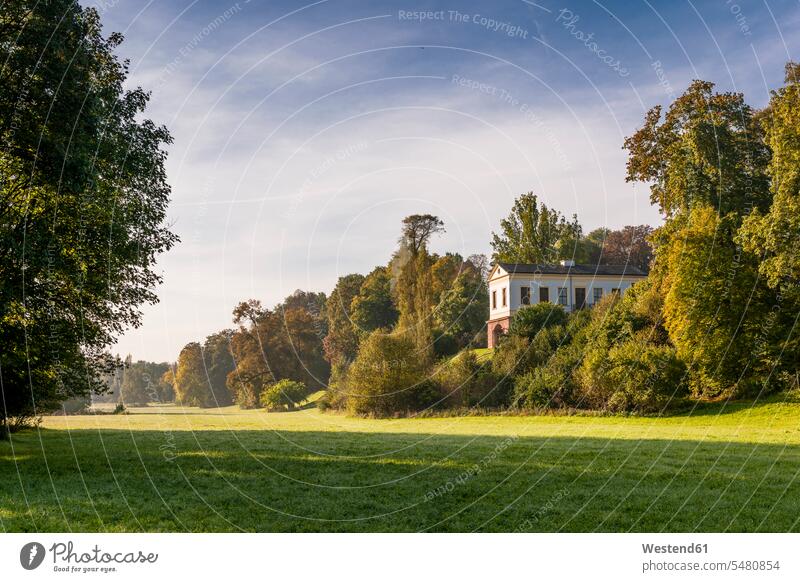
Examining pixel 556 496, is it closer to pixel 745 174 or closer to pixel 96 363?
pixel 96 363

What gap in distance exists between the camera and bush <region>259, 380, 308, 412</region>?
2454 inches

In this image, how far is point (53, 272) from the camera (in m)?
24.2

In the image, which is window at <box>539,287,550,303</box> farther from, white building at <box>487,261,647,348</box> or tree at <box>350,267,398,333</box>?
tree at <box>350,267,398,333</box>

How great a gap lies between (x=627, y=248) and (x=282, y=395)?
65506 mm

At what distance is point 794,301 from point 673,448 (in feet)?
67.8

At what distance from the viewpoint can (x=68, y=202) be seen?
25.8 meters

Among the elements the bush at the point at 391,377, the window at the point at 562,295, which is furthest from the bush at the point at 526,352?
the window at the point at 562,295

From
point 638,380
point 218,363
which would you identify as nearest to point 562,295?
point 638,380

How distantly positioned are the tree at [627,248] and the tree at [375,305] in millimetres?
46948

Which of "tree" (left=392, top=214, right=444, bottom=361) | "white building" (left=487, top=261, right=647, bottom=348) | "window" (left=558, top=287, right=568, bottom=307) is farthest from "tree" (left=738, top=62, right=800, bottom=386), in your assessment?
"window" (left=558, top=287, right=568, bottom=307)

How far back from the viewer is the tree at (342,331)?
6369cm

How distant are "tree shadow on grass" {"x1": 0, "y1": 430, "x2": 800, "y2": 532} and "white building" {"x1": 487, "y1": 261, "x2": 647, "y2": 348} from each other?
29904mm

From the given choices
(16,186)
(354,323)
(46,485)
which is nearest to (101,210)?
(16,186)

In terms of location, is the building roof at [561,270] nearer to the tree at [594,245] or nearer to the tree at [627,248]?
the tree at [594,245]
